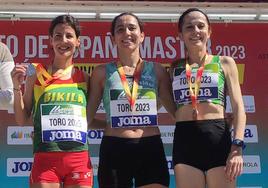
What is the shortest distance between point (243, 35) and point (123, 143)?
248cm

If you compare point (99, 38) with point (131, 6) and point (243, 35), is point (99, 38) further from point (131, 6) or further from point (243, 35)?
point (243, 35)

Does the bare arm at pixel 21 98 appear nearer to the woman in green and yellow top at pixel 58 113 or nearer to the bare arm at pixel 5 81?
the woman in green and yellow top at pixel 58 113

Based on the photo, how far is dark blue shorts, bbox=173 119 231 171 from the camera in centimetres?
279

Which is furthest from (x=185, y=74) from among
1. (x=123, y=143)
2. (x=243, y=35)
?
(x=243, y=35)

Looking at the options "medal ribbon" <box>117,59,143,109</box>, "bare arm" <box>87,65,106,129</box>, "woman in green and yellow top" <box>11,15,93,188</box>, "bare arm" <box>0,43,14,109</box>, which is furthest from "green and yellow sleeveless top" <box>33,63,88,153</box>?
"bare arm" <box>0,43,14,109</box>

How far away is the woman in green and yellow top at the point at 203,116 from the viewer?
2764mm

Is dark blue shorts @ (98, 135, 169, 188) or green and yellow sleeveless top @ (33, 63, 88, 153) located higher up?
green and yellow sleeveless top @ (33, 63, 88, 153)

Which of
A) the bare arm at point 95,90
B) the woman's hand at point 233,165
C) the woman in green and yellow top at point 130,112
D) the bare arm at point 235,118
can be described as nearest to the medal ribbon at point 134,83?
the woman in green and yellow top at point 130,112

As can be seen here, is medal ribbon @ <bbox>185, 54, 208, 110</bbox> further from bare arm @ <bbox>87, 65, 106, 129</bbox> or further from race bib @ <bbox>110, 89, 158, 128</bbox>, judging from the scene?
bare arm @ <bbox>87, 65, 106, 129</bbox>

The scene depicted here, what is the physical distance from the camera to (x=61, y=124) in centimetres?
285

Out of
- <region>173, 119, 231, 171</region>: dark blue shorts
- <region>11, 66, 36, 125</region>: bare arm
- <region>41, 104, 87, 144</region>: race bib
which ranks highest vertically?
<region>11, 66, 36, 125</region>: bare arm

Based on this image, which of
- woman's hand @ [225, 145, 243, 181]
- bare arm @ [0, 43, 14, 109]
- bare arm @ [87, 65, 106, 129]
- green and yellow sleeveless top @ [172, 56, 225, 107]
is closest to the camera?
woman's hand @ [225, 145, 243, 181]

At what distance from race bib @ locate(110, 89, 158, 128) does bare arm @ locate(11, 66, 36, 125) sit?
530mm

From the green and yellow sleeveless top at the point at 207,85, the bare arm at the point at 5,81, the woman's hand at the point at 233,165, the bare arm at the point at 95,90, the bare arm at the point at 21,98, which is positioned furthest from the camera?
the bare arm at the point at 5,81
